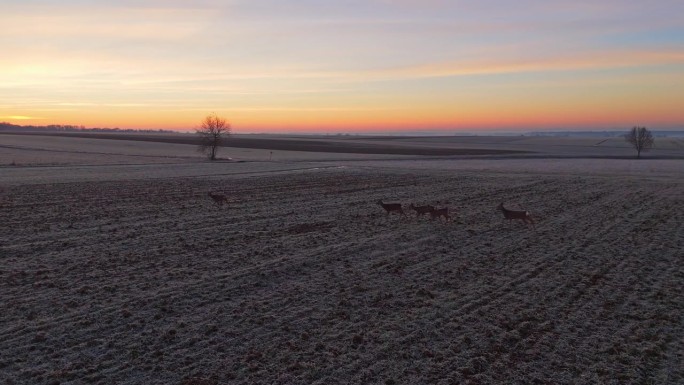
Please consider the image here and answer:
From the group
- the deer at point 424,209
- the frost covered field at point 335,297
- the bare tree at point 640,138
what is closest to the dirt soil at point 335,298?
the frost covered field at point 335,297

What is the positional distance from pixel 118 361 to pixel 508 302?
295 inches

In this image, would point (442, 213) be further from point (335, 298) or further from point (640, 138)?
point (640, 138)

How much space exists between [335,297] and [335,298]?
0.23 feet

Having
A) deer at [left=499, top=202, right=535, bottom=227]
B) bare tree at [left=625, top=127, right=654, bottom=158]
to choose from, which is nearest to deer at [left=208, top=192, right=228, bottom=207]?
deer at [left=499, top=202, right=535, bottom=227]

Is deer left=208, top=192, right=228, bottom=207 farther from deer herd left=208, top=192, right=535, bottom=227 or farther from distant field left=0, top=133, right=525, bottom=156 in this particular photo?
distant field left=0, top=133, right=525, bottom=156

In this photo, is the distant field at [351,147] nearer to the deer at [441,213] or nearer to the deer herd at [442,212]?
the deer herd at [442,212]

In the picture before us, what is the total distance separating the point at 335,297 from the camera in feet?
38.7

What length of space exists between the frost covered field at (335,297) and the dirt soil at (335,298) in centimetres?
5

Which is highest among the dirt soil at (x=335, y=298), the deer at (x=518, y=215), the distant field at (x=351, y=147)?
the distant field at (x=351, y=147)

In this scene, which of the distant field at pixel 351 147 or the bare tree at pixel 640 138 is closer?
the bare tree at pixel 640 138

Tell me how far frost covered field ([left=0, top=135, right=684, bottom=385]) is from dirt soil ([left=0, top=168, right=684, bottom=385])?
0.05 meters

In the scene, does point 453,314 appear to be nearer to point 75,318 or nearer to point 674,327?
point 674,327

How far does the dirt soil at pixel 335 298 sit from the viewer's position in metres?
8.45

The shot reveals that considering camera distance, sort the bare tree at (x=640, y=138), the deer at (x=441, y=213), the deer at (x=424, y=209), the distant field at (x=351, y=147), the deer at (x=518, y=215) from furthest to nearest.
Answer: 1. the distant field at (x=351, y=147)
2. the bare tree at (x=640, y=138)
3. the deer at (x=424, y=209)
4. the deer at (x=441, y=213)
5. the deer at (x=518, y=215)
